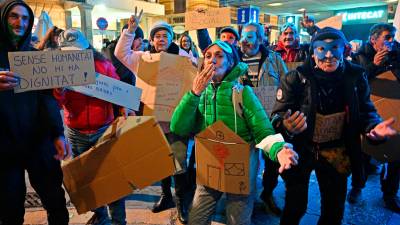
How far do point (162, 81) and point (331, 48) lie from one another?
1615mm

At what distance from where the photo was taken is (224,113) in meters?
2.38

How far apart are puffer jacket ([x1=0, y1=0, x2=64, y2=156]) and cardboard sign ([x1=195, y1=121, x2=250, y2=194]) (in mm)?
1091

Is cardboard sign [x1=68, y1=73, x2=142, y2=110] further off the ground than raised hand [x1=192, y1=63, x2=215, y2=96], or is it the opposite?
raised hand [x1=192, y1=63, x2=215, y2=96]

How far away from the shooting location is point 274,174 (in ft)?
11.9

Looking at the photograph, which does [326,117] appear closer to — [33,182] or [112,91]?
[112,91]

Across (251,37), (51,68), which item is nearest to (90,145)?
(51,68)

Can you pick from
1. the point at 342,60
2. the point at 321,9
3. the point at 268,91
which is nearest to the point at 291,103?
the point at 342,60

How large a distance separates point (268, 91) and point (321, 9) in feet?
52.7

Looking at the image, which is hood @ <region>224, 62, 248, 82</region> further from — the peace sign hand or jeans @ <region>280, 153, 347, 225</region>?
the peace sign hand

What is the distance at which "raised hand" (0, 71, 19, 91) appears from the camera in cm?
192

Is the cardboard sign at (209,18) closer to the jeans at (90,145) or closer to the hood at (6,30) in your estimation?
the jeans at (90,145)

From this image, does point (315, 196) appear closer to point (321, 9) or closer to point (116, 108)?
point (116, 108)

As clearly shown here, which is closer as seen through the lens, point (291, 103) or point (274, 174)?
point (291, 103)

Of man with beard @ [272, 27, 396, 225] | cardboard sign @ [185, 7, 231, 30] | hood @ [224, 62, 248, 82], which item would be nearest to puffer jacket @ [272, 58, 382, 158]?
man with beard @ [272, 27, 396, 225]
